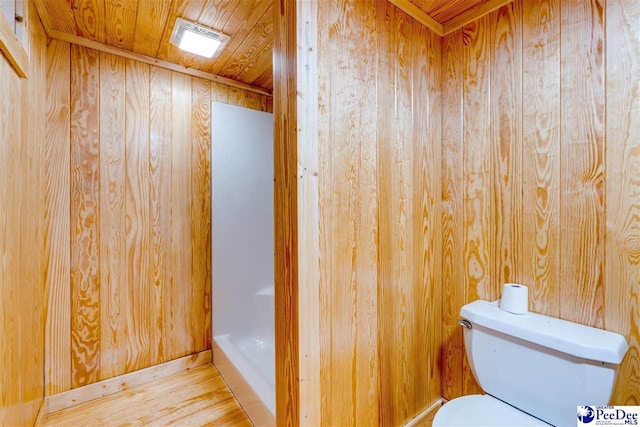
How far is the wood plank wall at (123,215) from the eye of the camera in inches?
63.6

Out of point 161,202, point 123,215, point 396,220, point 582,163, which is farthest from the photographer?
point 161,202

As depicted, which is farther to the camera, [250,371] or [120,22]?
[250,371]

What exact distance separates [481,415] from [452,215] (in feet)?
2.92

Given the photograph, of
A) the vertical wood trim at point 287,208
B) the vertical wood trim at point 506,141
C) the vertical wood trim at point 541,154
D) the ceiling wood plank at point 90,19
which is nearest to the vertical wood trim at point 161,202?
the ceiling wood plank at point 90,19

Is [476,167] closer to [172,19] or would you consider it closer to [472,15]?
Answer: [472,15]

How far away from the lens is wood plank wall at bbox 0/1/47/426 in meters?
1.00

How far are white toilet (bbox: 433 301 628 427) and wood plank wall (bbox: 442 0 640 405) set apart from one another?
0.61 feet

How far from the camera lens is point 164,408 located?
1628 mm

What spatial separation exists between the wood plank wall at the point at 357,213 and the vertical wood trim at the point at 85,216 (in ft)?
4.38

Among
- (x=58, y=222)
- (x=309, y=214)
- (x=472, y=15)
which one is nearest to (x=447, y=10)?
(x=472, y=15)

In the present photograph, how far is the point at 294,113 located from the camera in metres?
1.00

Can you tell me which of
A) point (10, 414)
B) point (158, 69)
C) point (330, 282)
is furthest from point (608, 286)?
point (158, 69)

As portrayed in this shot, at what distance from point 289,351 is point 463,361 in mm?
1019

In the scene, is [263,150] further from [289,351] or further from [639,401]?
[639,401]
